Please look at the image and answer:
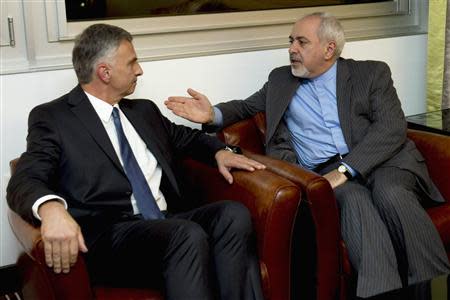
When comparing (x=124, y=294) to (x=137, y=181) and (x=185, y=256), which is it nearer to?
(x=185, y=256)

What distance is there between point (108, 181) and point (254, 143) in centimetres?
81

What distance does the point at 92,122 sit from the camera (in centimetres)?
220

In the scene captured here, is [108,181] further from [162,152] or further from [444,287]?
[444,287]

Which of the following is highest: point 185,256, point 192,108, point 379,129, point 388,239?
point 192,108

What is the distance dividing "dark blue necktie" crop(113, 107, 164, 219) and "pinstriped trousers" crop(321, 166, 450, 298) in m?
0.70

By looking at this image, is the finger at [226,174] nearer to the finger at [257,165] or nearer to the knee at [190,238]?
the finger at [257,165]

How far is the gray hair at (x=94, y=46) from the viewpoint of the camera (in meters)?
2.21

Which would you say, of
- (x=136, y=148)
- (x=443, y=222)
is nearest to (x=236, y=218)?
(x=136, y=148)

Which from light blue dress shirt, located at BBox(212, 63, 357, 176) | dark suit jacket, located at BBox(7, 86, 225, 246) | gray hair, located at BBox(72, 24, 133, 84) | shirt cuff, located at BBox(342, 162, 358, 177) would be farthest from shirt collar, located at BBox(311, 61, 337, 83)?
dark suit jacket, located at BBox(7, 86, 225, 246)

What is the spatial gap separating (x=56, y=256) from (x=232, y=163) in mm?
776

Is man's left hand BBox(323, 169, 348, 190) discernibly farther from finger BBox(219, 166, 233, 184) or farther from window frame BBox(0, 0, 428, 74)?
window frame BBox(0, 0, 428, 74)

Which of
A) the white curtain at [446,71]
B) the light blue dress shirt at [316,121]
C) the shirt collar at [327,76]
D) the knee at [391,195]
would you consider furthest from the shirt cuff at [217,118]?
the white curtain at [446,71]

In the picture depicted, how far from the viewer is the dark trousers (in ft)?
6.40

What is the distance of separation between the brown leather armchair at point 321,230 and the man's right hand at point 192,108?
0.90 ft
